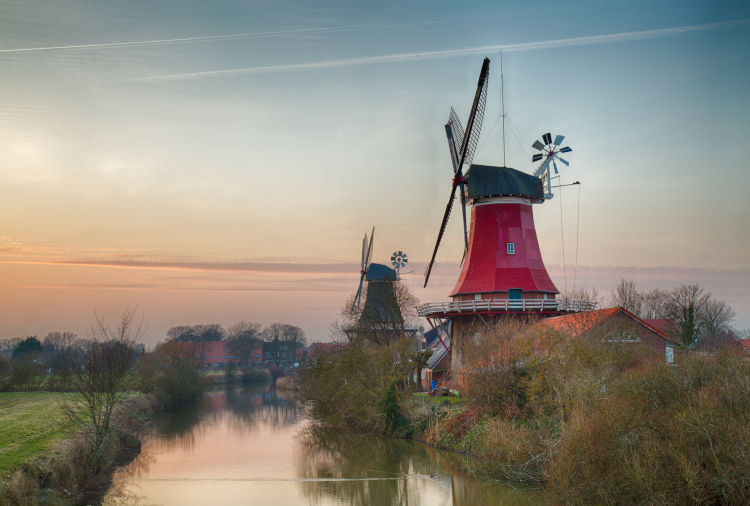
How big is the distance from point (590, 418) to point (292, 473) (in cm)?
1038

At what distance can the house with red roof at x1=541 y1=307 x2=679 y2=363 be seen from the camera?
65.6 feet

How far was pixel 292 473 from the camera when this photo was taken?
65.3ft

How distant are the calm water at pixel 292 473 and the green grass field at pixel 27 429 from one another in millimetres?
2305

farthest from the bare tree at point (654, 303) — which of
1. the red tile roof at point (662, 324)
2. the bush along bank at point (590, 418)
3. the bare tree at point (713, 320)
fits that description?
the bush along bank at point (590, 418)

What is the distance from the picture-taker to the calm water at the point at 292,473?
651 inches

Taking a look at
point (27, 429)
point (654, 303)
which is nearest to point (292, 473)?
point (27, 429)

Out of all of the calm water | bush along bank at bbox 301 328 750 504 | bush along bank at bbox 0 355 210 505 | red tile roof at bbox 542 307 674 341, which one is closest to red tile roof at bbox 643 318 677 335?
red tile roof at bbox 542 307 674 341

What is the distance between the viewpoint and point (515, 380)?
1952cm

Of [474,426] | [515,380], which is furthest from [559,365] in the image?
[474,426]

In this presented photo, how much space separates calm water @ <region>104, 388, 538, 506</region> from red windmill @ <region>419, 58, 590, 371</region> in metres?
7.36

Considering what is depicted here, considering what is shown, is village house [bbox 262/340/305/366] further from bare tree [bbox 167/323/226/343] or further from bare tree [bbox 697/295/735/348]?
bare tree [bbox 697/295/735/348]

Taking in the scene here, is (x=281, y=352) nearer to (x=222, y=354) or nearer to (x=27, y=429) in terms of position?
(x=222, y=354)

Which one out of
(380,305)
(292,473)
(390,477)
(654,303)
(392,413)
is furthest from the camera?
(654,303)

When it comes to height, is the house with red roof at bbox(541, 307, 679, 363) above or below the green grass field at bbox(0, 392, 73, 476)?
above
